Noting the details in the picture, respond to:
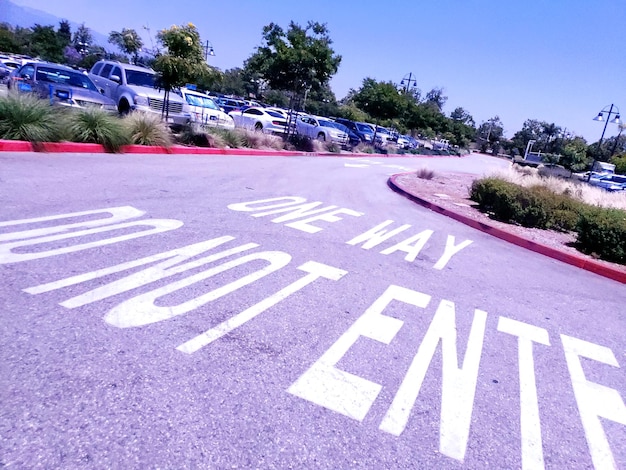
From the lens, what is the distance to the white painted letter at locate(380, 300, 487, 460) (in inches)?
102

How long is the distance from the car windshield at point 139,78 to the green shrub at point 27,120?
643cm

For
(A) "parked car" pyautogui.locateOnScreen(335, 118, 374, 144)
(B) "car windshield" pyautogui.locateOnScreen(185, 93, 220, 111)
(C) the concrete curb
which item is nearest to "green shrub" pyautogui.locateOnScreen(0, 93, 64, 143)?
(C) the concrete curb

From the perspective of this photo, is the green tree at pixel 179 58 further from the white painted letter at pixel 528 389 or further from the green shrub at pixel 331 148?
the white painted letter at pixel 528 389

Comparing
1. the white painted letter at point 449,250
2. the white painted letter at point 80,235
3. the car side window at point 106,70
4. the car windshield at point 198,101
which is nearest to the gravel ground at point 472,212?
the white painted letter at point 449,250

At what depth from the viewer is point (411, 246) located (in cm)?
680

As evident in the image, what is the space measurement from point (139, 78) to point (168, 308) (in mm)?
14986

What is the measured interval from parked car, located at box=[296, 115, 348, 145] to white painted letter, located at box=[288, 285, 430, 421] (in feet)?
79.0

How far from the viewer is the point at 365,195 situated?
11.4 m

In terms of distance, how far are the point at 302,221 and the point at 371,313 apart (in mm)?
3215

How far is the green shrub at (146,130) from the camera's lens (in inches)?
470

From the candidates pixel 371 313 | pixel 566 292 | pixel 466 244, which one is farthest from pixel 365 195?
pixel 371 313

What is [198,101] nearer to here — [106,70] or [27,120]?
[106,70]

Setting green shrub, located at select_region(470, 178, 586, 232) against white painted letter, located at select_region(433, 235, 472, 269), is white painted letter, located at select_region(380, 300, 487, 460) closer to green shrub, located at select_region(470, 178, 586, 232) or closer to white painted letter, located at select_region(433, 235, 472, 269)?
white painted letter, located at select_region(433, 235, 472, 269)

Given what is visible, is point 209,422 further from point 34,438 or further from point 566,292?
point 566,292
